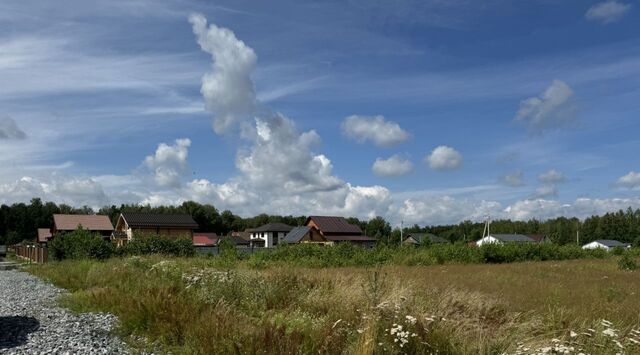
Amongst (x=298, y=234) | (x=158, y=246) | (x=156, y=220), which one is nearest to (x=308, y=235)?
(x=298, y=234)

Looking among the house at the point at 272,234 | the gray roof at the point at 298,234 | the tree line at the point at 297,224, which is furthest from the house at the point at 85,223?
the tree line at the point at 297,224

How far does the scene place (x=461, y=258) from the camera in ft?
120

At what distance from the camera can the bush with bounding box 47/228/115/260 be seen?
33.6 meters

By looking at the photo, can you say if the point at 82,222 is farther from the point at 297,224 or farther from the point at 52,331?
the point at 297,224

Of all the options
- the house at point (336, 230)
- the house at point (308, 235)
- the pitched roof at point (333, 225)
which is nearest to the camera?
the house at point (308, 235)

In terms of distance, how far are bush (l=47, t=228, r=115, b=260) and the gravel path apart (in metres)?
19.2

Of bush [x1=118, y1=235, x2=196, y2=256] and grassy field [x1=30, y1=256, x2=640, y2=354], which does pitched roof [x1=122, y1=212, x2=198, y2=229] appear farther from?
grassy field [x1=30, y1=256, x2=640, y2=354]

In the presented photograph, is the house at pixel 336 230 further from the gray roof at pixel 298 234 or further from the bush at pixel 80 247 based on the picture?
the bush at pixel 80 247

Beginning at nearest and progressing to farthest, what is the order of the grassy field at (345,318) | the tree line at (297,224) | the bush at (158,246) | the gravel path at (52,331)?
the grassy field at (345,318)
the gravel path at (52,331)
the bush at (158,246)
the tree line at (297,224)

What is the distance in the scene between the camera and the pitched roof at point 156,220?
207 ft

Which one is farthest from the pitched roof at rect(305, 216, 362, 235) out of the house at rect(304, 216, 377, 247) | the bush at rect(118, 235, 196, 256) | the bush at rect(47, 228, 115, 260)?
the bush at rect(47, 228, 115, 260)

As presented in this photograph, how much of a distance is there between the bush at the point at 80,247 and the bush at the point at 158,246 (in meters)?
1.22

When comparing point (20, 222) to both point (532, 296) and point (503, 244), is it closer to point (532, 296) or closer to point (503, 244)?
point (503, 244)

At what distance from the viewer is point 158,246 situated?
37.3 m
